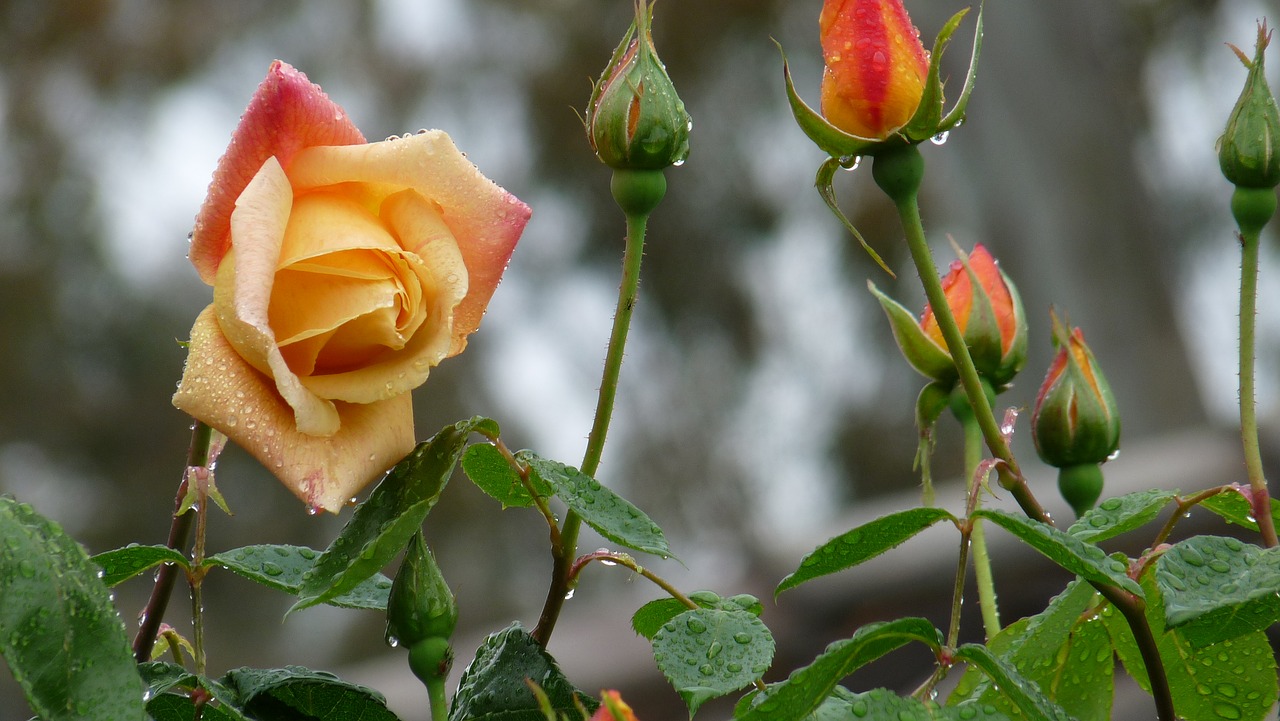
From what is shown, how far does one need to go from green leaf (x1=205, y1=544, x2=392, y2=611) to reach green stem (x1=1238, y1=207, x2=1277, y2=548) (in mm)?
241

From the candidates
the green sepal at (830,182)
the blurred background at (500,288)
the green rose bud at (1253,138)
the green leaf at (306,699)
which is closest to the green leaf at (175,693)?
the green leaf at (306,699)

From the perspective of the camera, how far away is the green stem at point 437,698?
11.6 inches

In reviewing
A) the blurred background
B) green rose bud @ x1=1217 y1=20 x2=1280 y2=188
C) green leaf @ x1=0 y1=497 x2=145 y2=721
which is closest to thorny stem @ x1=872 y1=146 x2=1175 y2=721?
green rose bud @ x1=1217 y1=20 x2=1280 y2=188

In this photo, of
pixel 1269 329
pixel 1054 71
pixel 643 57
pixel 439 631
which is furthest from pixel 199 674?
pixel 1269 329

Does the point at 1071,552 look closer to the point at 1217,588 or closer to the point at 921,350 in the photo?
the point at 1217,588

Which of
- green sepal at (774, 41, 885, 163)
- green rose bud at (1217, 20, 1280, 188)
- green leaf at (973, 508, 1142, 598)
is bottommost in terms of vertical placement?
green leaf at (973, 508, 1142, 598)

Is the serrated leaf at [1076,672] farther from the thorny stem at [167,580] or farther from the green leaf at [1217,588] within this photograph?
the thorny stem at [167,580]

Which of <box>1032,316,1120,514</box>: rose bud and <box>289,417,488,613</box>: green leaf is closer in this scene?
<box>289,417,488,613</box>: green leaf

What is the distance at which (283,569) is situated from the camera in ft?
1.15

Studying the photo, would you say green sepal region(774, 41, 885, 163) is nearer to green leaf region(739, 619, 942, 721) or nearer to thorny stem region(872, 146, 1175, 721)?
thorny stem region(872, 146, 1175, 721)

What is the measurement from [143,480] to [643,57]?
16.4ft

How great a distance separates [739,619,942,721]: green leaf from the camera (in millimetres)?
242

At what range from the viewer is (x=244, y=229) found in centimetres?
29

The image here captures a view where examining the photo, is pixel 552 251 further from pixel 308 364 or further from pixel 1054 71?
pixel 308 364
